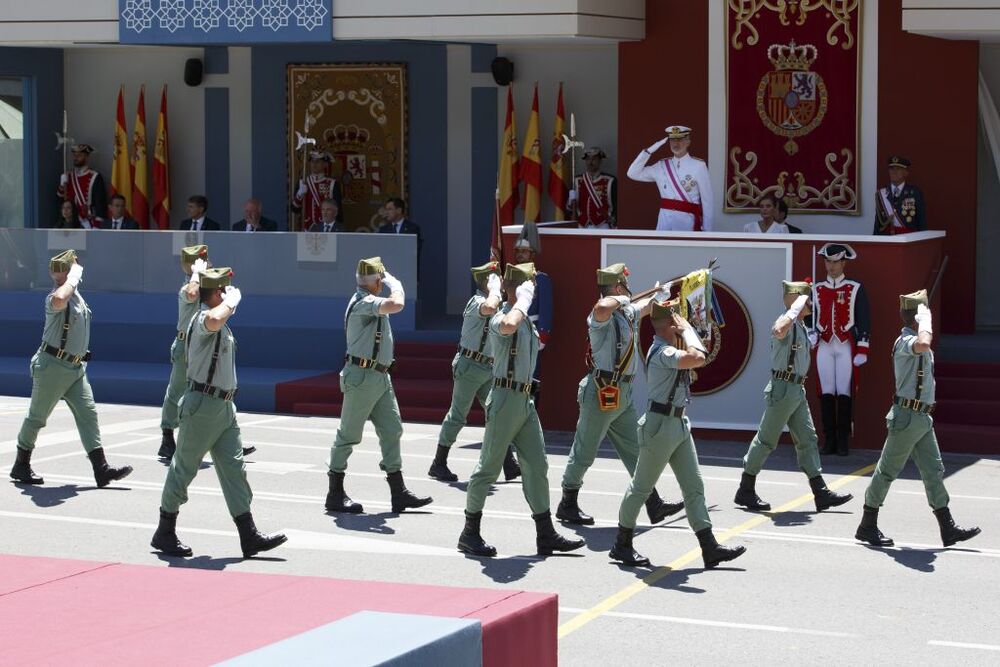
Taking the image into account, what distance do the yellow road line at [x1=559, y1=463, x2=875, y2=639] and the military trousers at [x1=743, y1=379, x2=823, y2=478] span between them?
40 centimetres

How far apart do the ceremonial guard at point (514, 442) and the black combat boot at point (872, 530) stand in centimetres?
208

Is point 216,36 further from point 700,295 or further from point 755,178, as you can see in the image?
point 700,295

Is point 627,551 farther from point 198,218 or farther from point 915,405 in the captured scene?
point 198,218

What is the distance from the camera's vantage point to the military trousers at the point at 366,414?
549 inches

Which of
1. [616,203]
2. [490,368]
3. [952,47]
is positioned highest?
[952,47]

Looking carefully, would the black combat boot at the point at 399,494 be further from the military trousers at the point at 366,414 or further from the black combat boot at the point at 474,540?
the black combat boot at the point at 474,540

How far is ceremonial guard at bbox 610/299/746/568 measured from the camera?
1213cm

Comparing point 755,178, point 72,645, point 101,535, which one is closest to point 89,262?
point 755,178

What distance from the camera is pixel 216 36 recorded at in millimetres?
22125

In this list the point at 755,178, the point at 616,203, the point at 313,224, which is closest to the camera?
the point at 755,178

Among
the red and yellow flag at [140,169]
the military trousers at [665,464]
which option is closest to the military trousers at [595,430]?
the military trousers at [665,464]

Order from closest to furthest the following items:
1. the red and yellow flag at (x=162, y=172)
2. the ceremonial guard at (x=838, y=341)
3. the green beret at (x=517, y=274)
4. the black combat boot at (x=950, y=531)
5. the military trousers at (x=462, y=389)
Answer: the green beret at (x=517, y=274)
the black combat boot at (x=950, y=531)
the military trousers at (x=462, y=389)
the ceremonial guard at (x=838, y=341)
the red and yellow flag at (x=162, y=172)

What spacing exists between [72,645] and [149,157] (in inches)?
741

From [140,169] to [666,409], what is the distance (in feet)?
49.4
